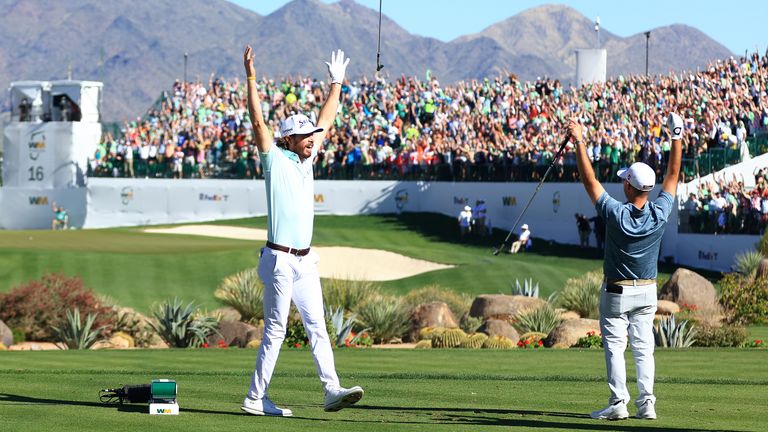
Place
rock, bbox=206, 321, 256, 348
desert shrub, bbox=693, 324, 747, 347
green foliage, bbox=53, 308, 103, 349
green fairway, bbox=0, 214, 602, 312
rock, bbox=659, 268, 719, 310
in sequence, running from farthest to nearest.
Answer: green fairway, bbox=0, 214, 602, 312
rock, bbox=659, 268, 719, 310
rock, bbox=206, 321, 256, 348
green foliage, bbox=53, 308, 103, 349
desert shrub, bbox=693, 324, 747, 347

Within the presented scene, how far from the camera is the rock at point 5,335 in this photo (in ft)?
80.5

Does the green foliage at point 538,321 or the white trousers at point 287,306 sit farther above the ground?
the white trousers at point 287,306

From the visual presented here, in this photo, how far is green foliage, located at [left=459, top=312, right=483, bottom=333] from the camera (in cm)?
2546

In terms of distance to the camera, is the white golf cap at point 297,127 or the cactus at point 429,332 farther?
the cactus at point 429,332

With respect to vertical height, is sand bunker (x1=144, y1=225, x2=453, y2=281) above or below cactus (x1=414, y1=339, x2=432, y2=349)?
above

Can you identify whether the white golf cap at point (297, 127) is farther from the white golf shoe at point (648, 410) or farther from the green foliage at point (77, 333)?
the green foliage at point (77, 333)

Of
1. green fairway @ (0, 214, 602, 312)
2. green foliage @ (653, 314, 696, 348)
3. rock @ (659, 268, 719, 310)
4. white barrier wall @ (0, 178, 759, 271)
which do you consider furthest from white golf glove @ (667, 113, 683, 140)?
white barrier wall @ (0, 178, 759, 271)

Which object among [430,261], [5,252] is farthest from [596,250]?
[5,252]

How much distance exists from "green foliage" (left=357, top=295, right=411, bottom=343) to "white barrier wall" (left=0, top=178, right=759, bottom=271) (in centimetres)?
1516

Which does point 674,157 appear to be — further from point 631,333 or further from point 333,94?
point 333,94

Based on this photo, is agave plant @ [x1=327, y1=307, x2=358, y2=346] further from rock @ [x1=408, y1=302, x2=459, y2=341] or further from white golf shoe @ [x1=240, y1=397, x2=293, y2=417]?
white golf shoe @ [x1=240, y1=397, x2=293, y2=417]

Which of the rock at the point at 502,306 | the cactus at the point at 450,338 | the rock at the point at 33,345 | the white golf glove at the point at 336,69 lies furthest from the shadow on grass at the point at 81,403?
the rock at the point at 502,306

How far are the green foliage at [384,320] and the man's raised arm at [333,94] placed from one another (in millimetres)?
13042

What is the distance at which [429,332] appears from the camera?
81.4ft
